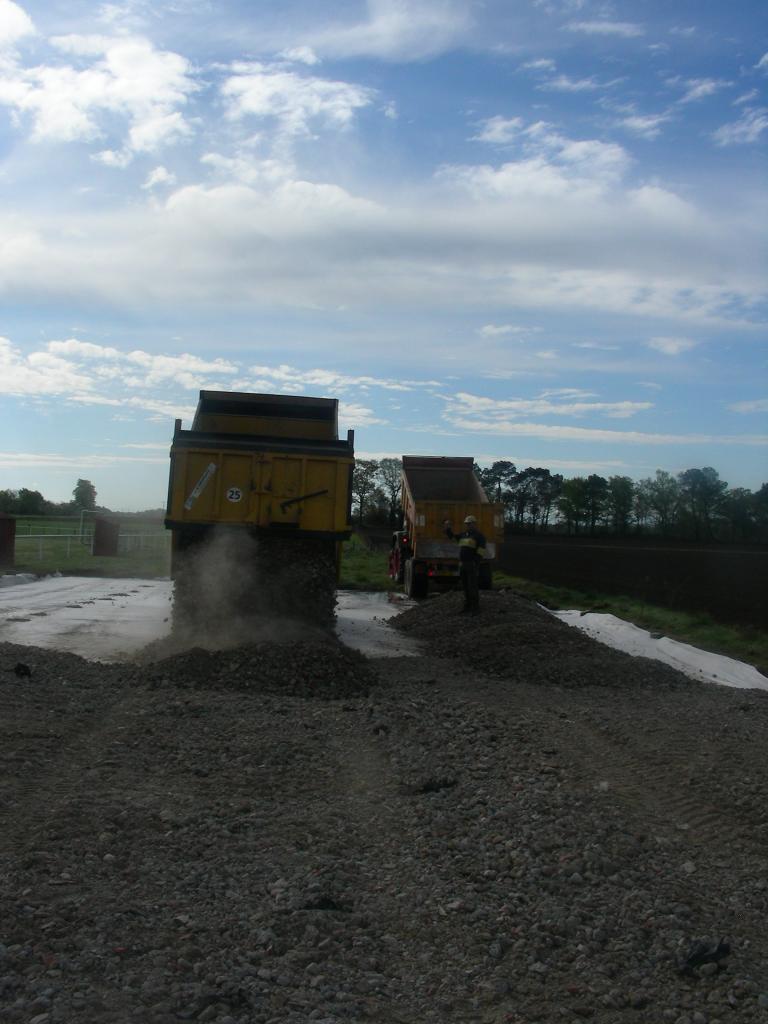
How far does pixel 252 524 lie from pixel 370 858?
26.3ft

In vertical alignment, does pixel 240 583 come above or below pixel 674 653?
above

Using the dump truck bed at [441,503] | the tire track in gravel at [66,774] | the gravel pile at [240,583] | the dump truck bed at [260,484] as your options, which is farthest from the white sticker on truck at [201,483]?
the dump truck bed at [441,503]

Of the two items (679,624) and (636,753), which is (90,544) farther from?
(636,753)

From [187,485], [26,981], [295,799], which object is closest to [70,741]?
[295,799]

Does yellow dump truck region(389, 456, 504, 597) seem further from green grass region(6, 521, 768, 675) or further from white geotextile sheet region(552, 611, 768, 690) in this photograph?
white geotextile sheet region(552, 611, 768, 690)

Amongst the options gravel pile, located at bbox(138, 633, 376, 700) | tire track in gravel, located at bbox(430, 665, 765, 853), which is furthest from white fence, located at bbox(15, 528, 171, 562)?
tire track in gravel, located at bbox(430, 665, 765, 853)

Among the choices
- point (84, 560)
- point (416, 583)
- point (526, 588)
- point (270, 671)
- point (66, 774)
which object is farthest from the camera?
point (84, 560)

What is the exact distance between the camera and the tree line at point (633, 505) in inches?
3095

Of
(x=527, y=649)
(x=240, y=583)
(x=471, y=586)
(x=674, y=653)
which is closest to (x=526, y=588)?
(x=471, y=586)

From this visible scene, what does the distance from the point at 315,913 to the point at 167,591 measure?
60.2 ft

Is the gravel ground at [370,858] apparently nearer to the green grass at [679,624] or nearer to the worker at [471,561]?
the worker at [471,561]

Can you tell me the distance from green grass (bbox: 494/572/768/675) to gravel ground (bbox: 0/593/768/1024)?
7.05 metres

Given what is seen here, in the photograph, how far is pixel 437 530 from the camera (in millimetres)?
22344

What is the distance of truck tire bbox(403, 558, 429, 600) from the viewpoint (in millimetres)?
22406
